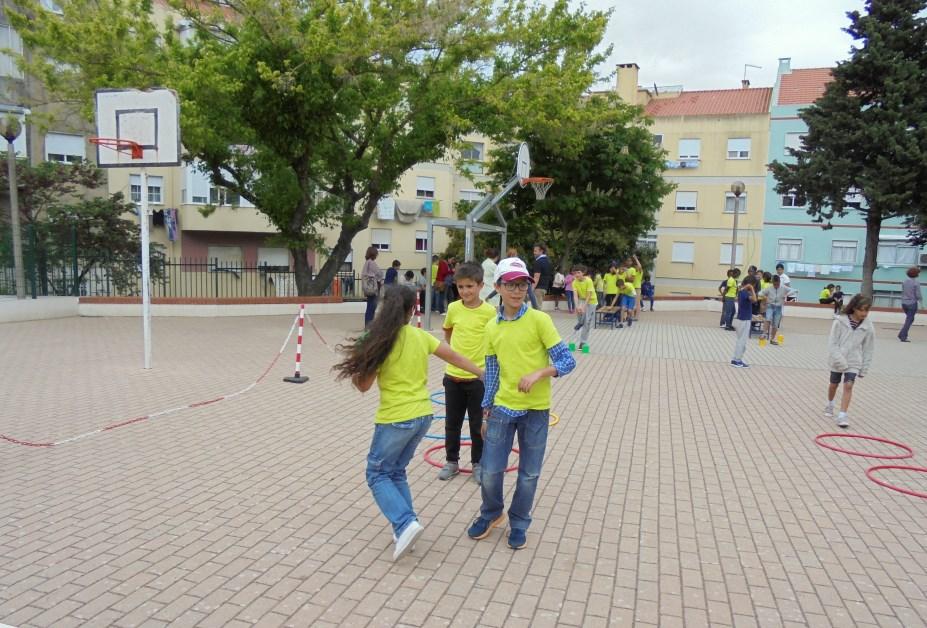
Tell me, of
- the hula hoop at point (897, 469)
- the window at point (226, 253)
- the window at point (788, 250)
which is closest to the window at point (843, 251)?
the window at point (788, 250)

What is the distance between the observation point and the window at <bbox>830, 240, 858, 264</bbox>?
39250mm

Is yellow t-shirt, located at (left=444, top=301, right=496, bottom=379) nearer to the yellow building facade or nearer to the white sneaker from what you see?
the white sneaker

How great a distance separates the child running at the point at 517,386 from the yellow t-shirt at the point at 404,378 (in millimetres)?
465

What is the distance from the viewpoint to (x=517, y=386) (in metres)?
4.12

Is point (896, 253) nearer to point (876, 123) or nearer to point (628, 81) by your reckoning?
point (876, 123)

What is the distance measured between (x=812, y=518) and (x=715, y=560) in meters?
1.29

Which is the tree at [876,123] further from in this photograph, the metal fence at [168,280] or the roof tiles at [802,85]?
the metal fence at [168,280]

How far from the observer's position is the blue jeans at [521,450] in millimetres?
4203

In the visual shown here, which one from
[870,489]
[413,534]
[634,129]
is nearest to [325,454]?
[413,534]

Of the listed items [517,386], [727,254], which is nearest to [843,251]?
[727,254]

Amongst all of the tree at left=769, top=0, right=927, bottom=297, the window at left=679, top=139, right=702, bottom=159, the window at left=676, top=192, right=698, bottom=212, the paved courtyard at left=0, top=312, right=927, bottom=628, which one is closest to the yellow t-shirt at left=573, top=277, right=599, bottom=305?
the paved courtyard at left=0, top=312, right=927, bottom=628

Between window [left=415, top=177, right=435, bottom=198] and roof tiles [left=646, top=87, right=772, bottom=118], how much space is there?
14443 millimetres

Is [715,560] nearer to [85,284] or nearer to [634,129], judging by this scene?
[85,284]

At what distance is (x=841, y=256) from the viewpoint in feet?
130
